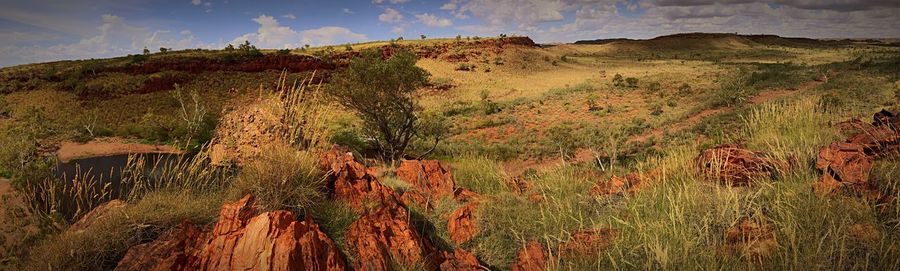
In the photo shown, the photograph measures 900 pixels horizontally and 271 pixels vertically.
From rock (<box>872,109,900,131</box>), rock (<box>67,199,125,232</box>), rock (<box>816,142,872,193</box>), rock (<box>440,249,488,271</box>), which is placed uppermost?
rock (<box>872,109,900,131</box>)

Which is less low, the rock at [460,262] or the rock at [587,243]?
the rock at [587,243]

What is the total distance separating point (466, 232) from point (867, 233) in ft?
9.03

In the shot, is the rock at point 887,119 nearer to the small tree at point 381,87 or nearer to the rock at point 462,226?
the rock at point 462,226

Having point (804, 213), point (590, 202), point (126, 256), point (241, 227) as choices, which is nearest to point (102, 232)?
point (126, 256)

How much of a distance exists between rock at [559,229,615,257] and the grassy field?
0.23 ft

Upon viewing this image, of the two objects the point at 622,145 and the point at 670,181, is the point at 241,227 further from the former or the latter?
the point at 622,145

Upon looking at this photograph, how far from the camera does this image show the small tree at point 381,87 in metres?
11.6

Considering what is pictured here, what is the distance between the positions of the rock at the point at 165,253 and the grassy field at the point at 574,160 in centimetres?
29

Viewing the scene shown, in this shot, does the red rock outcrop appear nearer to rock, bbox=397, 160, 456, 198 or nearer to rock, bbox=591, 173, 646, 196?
rock, bbox=397, 160, 456, 198

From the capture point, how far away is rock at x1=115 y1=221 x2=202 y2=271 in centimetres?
289

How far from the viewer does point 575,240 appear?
3227 mm

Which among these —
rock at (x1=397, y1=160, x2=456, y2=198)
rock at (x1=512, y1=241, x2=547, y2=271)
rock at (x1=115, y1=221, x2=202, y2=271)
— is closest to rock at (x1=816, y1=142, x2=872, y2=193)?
rock at (x1=512, y1=241, x2=547, y2=271)

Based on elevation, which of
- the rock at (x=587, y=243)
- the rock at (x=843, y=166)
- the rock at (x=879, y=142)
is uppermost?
the rock at (x=879, y=142)

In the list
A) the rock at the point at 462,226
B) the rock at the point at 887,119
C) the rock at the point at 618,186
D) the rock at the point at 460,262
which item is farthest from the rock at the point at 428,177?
the rock at the point at 887,119
